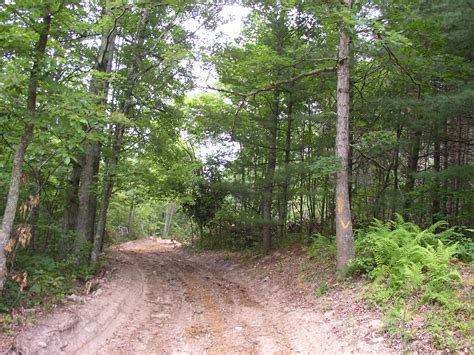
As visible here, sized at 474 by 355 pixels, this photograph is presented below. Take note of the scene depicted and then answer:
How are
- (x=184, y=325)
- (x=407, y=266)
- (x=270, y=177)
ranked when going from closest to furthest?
(x=407, y=266), (x=184, y=325), (x=270, y=177)

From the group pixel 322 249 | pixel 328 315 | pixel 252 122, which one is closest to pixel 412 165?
pixel 322 249

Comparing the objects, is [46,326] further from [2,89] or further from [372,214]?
[372,214]

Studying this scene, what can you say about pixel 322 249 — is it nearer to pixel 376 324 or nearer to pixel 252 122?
pixel 376 324

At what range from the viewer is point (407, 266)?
6.41 meters

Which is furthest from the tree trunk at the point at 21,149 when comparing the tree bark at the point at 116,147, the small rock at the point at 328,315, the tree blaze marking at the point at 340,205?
the tree blaze marking at the point at 340,205

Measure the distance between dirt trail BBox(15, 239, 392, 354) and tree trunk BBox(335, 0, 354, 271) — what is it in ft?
5.61

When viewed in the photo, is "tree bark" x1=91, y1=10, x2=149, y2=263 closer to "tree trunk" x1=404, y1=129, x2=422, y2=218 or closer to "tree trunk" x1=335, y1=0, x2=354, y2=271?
"tree trunk" x1=335, y1=0, x2=354, y2=271

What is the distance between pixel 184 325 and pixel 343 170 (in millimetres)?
4853

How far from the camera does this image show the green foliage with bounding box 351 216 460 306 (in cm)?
589

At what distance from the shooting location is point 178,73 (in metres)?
13.0

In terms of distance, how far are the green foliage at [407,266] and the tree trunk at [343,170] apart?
1.19ft

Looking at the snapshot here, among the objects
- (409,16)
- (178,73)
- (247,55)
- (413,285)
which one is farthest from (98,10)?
(413,285)

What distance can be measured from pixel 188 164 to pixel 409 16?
29.4ft

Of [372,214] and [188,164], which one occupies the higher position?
[188,164]
